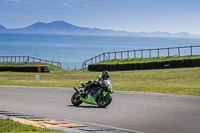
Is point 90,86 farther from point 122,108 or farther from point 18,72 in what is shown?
point 18,72

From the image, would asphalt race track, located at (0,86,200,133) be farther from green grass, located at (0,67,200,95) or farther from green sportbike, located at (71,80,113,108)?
green grass, located at (0,67,200,95)

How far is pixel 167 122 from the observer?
1129cm

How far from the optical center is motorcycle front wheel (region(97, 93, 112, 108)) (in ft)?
45.6

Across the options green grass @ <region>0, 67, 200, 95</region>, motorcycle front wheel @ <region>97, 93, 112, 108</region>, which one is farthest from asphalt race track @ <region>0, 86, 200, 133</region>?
green grass @ <region>0, 67, 200, 95</region>

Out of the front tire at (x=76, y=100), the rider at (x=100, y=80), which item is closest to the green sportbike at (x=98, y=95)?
the front tire at (x=76, y=100)

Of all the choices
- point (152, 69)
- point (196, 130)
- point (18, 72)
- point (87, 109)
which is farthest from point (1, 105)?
point (18, 72)

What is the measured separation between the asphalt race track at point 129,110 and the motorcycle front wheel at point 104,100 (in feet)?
0.61

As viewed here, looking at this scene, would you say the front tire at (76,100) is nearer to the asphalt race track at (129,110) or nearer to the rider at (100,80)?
the asphalt race track at (129,110)

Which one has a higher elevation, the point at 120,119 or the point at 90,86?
the point at 90,86

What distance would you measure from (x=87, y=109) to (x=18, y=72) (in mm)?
35028

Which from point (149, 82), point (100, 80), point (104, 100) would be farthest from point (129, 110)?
point (149, 82)

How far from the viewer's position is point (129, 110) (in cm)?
1377

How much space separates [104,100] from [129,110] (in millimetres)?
1042

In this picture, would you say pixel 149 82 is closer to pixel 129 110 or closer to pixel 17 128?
pixel 129 110
